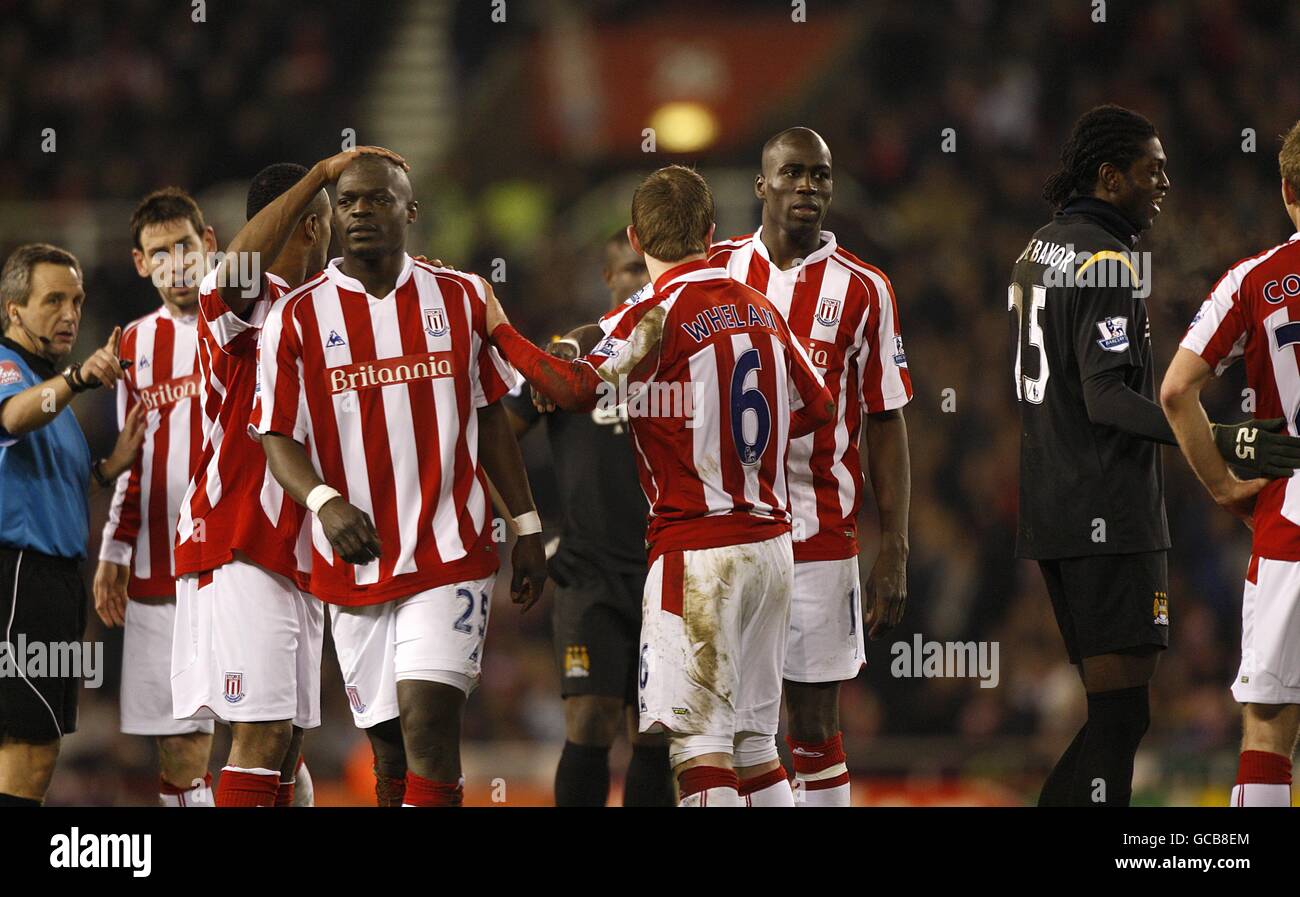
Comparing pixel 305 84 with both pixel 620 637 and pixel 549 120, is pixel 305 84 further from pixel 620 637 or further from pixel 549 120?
pixel 620 637

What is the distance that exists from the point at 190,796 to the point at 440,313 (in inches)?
92.7

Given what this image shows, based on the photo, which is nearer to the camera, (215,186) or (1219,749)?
(1219,749)

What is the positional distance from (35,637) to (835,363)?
3081 millimetres

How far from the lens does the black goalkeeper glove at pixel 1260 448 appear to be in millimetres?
4355

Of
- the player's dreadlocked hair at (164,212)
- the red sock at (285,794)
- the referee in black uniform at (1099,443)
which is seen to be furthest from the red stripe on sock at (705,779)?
the player's dreadlocked hair at (164,212)

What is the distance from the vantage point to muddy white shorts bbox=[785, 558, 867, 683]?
5160 millimetres

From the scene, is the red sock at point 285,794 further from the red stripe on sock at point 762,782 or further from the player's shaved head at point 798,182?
the player's shaved head at point 798,182

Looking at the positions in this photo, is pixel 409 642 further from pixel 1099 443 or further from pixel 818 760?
pixel 1099 443

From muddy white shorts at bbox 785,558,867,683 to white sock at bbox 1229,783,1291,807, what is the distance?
1.30m

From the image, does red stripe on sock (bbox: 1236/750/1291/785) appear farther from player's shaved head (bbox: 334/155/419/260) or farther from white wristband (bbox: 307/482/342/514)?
player's shaved head (bbox: 334/155/419/260)

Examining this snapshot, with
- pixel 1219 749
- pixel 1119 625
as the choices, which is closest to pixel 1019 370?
pixel 1119 625

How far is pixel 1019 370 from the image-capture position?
5.07 metres

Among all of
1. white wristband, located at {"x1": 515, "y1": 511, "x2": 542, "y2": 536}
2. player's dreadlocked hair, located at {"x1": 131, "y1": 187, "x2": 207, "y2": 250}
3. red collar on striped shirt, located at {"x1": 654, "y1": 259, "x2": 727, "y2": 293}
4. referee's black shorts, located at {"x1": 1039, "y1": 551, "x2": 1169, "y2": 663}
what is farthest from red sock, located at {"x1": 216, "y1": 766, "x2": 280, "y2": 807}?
referee's black shorts, located at {"x1": 1039, "y1": 551, "x2": 1169, "y2": 663}

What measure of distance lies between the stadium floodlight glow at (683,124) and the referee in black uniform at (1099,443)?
980 centimetres
